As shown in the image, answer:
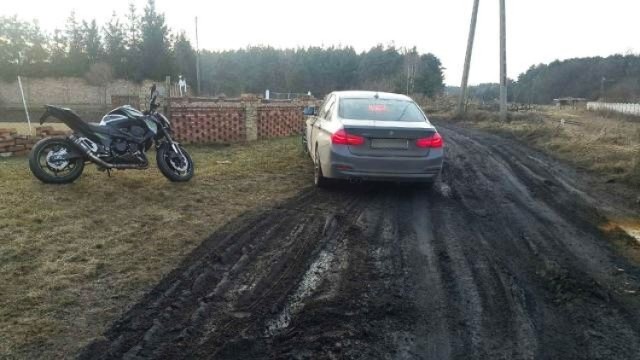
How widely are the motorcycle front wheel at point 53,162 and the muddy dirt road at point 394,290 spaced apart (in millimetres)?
2927

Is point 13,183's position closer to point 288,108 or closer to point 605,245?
point 605,245

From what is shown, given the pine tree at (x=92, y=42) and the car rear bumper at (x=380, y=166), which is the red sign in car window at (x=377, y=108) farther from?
the pine tree at (x=92, y=42)

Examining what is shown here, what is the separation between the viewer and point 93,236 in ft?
15.6

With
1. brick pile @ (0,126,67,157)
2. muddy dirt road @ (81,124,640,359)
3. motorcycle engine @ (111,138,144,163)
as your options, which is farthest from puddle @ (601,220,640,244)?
brick pile @ (0,126,67,157)

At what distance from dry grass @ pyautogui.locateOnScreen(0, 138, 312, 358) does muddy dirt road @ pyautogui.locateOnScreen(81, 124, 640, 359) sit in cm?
25

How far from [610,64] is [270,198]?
10112 cm

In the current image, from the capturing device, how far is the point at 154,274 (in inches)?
152

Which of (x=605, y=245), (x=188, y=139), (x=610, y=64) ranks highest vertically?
(x=610, y=64)

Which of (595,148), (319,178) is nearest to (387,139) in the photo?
A: (319,178)

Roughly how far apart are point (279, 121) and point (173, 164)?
762 centimetres

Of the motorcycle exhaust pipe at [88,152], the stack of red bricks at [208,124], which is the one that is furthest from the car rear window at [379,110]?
the stack of red bricks at [208,124]

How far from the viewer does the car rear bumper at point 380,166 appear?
6479 mm

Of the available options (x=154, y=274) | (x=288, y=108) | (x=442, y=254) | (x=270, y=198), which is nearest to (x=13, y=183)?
(x=270, y=198)

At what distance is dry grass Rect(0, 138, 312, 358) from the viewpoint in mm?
3082
